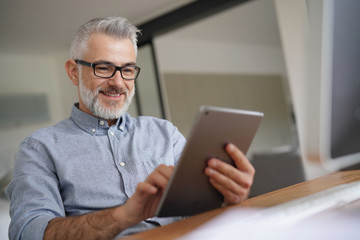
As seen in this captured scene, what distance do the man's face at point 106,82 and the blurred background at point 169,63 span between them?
115 centimetres

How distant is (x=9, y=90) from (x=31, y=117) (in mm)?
533

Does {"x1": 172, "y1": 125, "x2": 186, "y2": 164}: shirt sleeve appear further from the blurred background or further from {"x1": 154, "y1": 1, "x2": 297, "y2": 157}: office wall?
{"x1": 154, "y1": 1, "x2": 297, "y2": 157}: office wall

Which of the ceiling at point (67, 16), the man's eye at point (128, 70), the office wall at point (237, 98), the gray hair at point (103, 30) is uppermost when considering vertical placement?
the ceiling at point (67, 16)

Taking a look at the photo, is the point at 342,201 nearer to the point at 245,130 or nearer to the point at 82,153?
the point at 245,130

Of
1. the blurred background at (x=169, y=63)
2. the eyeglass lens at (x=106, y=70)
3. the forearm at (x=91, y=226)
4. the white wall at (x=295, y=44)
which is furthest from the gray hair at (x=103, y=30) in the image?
the white wall at (x=295, y=44)

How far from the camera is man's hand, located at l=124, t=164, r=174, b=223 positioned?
84 centimetres

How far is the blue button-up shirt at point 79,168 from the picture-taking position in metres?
1.14

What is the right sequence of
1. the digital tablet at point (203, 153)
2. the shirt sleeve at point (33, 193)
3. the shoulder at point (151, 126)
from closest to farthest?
the digital tablet at point (203, 153), the shirt sleeve at point (33, 193), the shoulder at point (151, 126)

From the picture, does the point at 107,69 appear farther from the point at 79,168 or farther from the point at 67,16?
the point at 67,16

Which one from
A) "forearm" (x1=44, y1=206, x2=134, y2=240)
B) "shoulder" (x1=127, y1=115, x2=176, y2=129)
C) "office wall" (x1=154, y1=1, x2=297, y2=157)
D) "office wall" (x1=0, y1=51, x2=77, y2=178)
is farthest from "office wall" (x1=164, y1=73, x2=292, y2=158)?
"forearm" (x1=44, y1=206, x2=134, y2=240)

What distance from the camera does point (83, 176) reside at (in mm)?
1276

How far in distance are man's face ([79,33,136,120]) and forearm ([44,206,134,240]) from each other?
19.0 inches

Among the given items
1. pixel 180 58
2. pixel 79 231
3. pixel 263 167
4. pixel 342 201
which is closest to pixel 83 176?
pixel 79 231

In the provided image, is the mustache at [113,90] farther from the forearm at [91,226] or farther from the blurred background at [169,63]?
the blurred background at [169,63]
